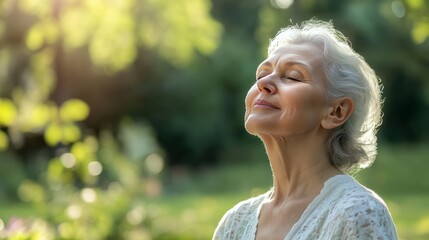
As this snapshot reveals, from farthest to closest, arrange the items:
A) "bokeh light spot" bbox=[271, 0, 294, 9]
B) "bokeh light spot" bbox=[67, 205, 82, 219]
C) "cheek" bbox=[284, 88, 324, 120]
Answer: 1. "bokeh light spot" bbox=[271, 0, 294, 9]
2. "bokeh light spot" bbox=[67, 205, 82, 219]
3. "cheek" bbox=[284, 88, 324, 120]

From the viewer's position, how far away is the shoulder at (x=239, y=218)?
215 centimetres

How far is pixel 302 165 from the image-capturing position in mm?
2049

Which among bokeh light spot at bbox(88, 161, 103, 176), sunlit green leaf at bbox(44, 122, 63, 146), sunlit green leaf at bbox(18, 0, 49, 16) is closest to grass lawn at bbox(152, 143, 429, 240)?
bokeh light spot at bbox(88, 161, 103, 176)

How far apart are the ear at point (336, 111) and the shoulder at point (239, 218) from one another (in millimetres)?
256

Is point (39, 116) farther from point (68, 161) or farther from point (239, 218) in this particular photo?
point (239, 218)

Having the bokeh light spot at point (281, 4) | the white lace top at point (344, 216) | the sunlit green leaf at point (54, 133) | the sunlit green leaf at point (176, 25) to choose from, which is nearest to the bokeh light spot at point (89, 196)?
the sunlit green leaf at point (54, 133)

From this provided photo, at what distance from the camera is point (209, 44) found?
714 cm

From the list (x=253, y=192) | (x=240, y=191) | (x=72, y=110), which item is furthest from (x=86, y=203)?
(x=240, y=191)

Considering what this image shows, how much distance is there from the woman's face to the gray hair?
3 cm

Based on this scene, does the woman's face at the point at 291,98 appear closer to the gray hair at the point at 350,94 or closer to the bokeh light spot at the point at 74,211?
the gray hair at the point at 350,94

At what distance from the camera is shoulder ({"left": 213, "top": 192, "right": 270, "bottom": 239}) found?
84.7 inches

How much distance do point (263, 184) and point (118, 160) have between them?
4.97m

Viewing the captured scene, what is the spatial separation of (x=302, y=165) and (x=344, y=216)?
0.22 m

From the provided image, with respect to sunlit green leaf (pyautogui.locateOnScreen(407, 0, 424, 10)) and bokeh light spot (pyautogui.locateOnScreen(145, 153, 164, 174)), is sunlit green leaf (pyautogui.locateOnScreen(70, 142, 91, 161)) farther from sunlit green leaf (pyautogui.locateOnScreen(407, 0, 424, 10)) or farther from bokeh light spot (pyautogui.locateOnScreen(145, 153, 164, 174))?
bokeh light spot (pyautogui.locateOnScreen(145, 153, 164, 174))
